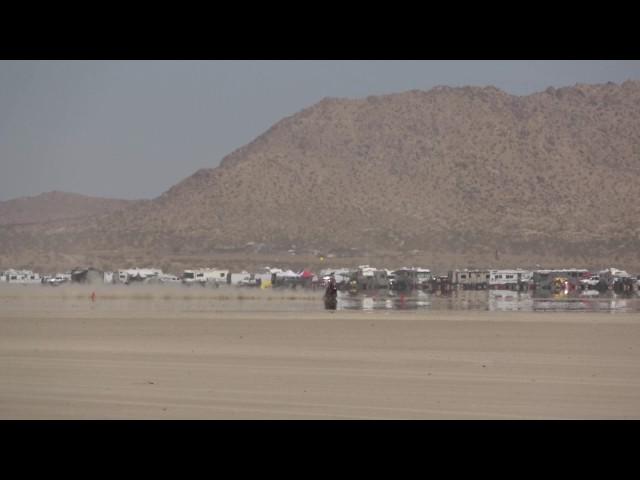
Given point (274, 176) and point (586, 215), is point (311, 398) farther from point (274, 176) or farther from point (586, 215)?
point (274, 176)

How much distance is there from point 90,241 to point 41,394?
112 m

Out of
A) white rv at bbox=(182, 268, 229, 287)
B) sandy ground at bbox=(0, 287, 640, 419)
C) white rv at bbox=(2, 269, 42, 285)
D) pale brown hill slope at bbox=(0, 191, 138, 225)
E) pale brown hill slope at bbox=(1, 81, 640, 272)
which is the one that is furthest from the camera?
pale brown hill slope at bbox=(0, 191, 138, 225)

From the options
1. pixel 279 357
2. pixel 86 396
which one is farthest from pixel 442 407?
pixel 279 357

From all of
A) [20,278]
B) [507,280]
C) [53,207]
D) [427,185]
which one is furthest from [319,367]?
[53,207]

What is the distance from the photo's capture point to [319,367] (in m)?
20.4

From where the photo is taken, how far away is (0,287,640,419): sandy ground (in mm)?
15445

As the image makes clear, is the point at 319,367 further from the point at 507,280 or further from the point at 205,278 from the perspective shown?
the point at 205,278

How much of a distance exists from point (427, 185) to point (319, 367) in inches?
4235

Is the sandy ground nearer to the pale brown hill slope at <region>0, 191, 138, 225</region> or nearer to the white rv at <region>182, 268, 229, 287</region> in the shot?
the white rv at <region>182, 268, 229, 287</region>

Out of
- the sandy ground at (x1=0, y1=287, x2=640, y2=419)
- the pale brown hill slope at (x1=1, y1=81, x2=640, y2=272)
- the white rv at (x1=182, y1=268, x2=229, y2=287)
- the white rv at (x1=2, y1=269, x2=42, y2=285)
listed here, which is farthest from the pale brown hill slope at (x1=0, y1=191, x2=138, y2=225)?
the sandy ground at (x1=0, y1=287, x2=640, y2=419)

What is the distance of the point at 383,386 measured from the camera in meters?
17.7

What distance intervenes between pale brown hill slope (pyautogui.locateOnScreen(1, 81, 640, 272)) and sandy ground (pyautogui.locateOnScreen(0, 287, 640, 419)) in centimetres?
7278

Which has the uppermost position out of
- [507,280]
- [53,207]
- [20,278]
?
[53,207]

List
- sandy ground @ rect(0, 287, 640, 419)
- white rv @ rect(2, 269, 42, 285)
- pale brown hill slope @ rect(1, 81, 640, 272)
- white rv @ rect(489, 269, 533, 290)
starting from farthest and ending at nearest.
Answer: pale brown hill slope @ rect(1, 81, 640, 272) < white rv @ rect(2, 269, 42, 285) < white rv @ rect(489, 269, 533, 290) < sandy ground @ rect(0, 287, 640, 419)
